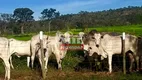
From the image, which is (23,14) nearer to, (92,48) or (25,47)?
(25,47)

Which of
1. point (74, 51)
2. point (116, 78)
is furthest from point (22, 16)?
point (116, 78)

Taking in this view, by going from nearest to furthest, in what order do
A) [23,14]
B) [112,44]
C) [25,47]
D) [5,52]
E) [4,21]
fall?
[5,52] < [112,44] < [25,47] < [4,21] < [23,14]

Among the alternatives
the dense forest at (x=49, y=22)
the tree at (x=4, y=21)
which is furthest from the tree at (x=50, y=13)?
the tree at (x=4, y=21)

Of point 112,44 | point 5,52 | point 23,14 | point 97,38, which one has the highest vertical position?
point 23,14

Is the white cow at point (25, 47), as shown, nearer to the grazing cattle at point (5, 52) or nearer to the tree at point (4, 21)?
the grazing cattle at point (5, 52)

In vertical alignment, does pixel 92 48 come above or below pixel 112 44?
below

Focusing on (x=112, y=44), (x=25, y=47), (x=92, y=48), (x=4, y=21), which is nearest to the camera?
(x=112, y=44)

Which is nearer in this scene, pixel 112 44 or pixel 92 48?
pixel 112 44

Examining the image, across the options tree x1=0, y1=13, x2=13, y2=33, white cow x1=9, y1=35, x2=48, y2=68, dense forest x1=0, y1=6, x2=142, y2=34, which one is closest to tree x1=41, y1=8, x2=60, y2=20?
dense forest x1=0, y1=6, x2=142, y2=34

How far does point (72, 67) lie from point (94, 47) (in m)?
1.71

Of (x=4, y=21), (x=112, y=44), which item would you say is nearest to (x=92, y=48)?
(x=112, y=44)

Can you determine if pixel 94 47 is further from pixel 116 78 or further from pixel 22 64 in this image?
pixel 22 64

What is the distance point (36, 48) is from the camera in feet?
59.8

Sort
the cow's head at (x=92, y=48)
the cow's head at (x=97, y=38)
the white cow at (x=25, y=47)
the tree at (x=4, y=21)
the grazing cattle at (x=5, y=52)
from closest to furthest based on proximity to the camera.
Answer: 1. the grazing cattle at (x=5, y=52)
2. the cow's head at (x=97, y=38)
3. the cow's head at (x=92, y=48)
4. the white cow at (x=25, y=47)
5. the tree at (x=4, y=21)
